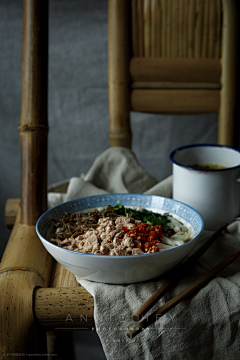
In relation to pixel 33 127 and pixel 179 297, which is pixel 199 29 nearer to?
pixel 33 127

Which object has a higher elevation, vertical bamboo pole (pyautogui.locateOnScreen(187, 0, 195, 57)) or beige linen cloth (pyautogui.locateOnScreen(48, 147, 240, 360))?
vertical bamboo pole (pyautogui.locateOnScreen(187, 0, 195, 57))

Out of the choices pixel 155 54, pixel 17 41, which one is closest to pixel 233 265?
pixel 155 54

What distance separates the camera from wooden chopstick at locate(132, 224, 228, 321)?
1.79 feet

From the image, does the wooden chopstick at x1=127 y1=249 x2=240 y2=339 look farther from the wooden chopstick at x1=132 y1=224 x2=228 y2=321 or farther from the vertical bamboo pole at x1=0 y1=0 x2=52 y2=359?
the vertical bamboo pole at x1=0 y1=0 x2=52 y2=359

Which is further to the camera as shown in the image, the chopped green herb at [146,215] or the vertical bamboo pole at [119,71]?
the vertical bamboo pole at [119,71]

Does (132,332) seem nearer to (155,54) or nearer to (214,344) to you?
(214,344)

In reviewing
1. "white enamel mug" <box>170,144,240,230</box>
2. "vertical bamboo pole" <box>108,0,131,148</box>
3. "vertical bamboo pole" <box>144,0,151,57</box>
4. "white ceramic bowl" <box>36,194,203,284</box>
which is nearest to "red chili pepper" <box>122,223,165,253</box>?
"white ceramic bowl" <box>36,194,203,284</box>

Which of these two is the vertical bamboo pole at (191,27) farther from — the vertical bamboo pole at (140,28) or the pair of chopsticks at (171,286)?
the pair of chopsticks at (171,286)

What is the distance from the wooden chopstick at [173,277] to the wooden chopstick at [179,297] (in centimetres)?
2

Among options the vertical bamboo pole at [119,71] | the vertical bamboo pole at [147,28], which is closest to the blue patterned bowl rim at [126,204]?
the vertical bamboo pole at [119,71]

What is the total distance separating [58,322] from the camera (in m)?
0.63

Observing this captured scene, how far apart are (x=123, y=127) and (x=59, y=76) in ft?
1.83

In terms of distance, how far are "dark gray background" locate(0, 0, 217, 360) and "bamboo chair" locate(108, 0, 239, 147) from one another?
1.35ft

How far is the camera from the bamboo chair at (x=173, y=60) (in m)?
1.16
